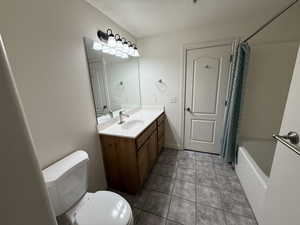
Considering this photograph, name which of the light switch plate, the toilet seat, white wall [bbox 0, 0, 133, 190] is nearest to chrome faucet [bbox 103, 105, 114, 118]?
white wall [bbox 0, 0, 133, 190]

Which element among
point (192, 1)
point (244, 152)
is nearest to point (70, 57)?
point (192, 1)

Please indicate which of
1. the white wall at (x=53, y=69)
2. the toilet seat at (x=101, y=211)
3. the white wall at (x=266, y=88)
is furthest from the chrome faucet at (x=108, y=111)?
the white wall at (x=266, y=88)

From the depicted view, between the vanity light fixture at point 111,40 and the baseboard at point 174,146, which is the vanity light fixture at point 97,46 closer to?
the vanity light fixture at point 111,40

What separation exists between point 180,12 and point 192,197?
2.33 metres

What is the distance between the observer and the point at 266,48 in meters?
1.86

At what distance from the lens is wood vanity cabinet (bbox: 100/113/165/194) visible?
149 centimetres

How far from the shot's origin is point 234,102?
188cm

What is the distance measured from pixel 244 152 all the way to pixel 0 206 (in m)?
2.24

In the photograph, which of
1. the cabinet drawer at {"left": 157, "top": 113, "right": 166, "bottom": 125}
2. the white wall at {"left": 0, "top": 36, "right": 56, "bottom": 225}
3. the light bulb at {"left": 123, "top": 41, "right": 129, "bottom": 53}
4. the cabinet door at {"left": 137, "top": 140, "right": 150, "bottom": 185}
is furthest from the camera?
the cabinet drawer at {"left": 157, "top": 113, "right": 166, "bottom": 125}

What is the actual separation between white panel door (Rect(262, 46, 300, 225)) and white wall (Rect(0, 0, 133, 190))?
1679mm

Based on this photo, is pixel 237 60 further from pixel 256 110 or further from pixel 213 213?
pixel 213 213

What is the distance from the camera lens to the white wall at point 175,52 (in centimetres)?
178

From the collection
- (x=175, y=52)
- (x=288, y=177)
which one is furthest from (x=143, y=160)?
(x=175, y=52)

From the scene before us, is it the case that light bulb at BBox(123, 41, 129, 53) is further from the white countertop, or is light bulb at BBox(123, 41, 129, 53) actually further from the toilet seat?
the toilet seat
